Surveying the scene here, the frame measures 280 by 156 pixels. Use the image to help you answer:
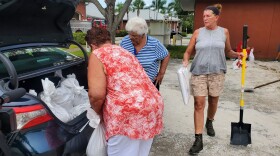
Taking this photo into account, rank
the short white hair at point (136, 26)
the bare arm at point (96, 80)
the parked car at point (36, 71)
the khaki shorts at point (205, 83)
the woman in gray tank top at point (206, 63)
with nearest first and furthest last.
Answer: the parked car at point (36, 71) → the bare arm at point (96, 80) → the short white hair at point (136, 26) → the woman in gray tank top at point (206, 63) → the khaki shorts at point (205, 83)

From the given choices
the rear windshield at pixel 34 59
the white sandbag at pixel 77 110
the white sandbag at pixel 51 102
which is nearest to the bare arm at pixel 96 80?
the white sandbag at pixel 51 102

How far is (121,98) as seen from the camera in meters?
2.22

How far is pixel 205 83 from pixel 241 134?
2.71ft

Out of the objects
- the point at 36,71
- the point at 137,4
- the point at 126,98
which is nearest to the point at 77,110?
the point at 36,71

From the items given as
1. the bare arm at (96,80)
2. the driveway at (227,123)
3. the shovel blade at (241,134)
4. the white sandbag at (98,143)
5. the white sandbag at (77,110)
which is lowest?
the driveway at (227,123)

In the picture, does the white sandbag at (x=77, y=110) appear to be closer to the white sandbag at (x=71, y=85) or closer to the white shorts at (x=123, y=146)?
the white sandbag at (x=71, y=85)

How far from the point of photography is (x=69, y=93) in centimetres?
317

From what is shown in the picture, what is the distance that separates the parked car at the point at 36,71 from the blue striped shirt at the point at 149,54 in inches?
23.4

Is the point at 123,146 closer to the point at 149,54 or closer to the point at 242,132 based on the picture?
the point at 149,54

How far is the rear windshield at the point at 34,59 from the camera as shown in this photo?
2.94 m

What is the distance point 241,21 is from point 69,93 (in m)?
12.0

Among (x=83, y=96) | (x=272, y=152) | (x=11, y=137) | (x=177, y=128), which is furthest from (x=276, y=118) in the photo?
(x=11, y=137)

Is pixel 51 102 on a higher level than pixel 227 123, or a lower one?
higher

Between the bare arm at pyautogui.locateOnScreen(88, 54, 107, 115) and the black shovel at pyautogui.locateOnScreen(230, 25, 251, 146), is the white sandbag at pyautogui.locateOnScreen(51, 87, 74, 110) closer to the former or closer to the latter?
the bare arm at pyautogui.locateOnScreen(88, 54, 107, 115)
